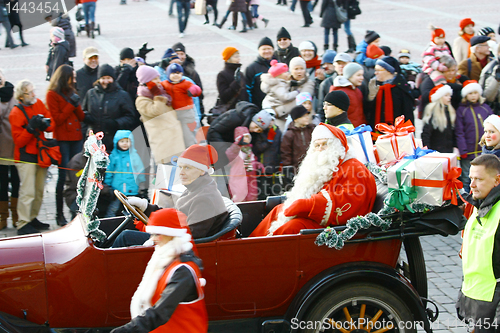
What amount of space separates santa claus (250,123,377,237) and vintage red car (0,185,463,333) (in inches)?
12.0

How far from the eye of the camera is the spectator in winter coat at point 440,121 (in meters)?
6.99

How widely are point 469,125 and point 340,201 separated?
3781 mm

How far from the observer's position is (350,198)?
161 inches

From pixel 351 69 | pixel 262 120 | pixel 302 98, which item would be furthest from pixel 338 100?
pixel 351 69

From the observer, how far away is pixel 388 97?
715 cm

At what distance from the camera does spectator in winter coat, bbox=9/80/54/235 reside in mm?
6246

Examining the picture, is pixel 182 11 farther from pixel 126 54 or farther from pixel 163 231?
pixel 163 231

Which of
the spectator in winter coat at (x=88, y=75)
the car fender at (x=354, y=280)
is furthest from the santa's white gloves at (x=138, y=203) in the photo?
the spectator in winter coat at (x=88, y=75)

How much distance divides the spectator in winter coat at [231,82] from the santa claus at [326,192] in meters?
3.27

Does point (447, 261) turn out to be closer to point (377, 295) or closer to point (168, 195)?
point (377, 295)

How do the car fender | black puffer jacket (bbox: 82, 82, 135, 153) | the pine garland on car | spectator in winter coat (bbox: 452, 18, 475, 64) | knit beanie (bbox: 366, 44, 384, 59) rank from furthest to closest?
spectator in winter coat (bbox: 452, 18, 475, 64), knit beanie (bbox: 366, 44, 384, 59), black puffer jacket (bbox: 82, 82, 135, 153), the pine garland on car, the car fender

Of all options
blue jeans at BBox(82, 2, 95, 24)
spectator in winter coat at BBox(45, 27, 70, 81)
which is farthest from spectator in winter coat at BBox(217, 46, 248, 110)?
blue jeans at BBox(82, 2, 95, 24)

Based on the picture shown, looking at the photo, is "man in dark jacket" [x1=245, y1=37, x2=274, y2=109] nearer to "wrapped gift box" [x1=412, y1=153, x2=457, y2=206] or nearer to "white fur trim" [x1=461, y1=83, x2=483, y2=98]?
"white fur trim" [x1=461, y1=83, x2=483, y2=98]

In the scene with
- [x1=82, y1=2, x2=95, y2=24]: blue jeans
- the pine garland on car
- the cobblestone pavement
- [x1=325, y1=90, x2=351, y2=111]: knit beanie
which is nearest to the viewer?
the pine garland on car
